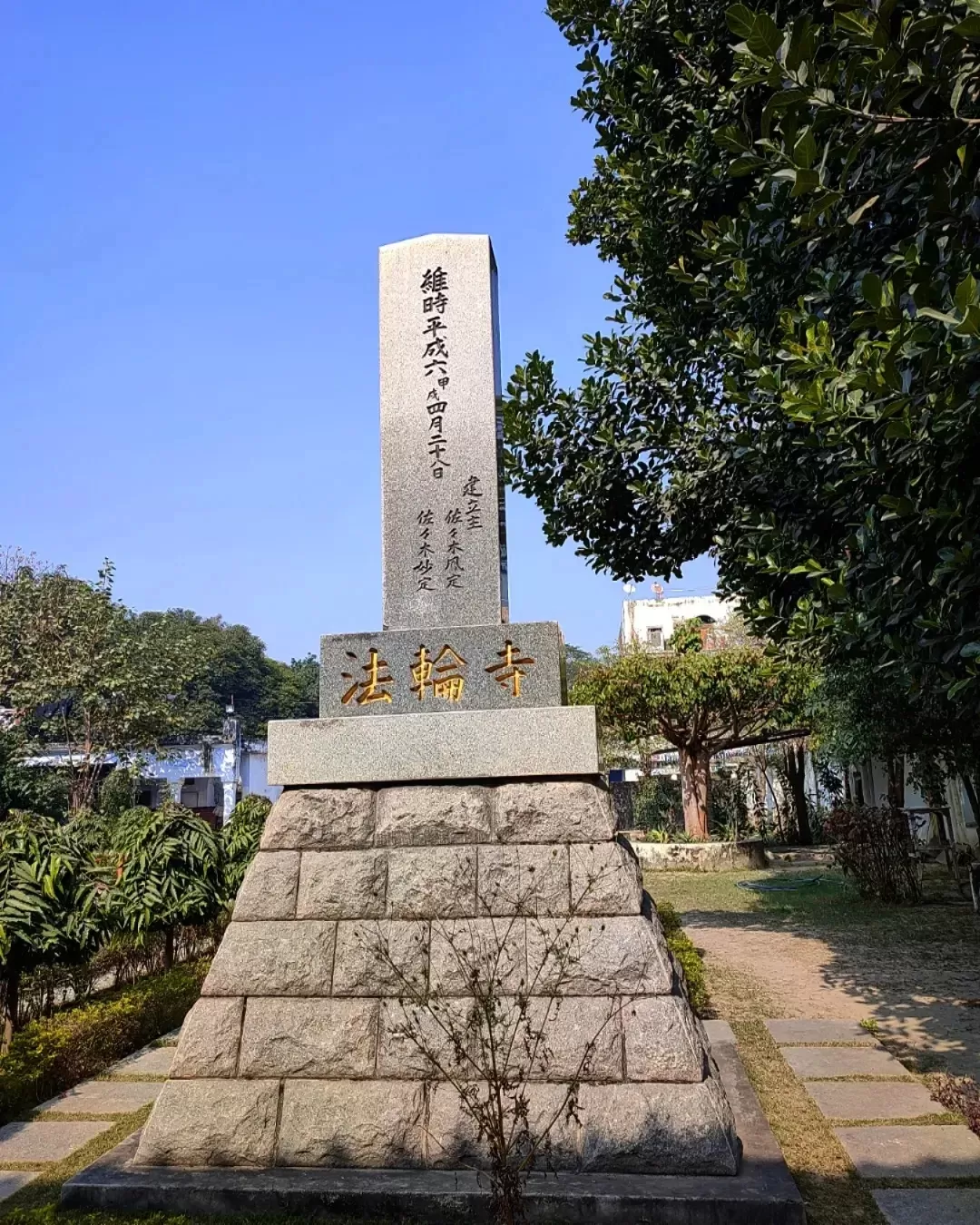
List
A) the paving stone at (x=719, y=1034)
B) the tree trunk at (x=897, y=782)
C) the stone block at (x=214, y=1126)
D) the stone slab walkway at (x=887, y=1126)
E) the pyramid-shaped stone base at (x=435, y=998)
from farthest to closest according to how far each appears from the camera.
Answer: the tree trunk at (x=897, y=782) → the paving stone at (x=719, y=1034) → the stone block at (x=214, y=1126) → the pyramid-shaped stone base at (x=435, y=998) → the stone slab walkway at (x=887, y=1126)

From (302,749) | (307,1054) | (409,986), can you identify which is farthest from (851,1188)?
(302,749)

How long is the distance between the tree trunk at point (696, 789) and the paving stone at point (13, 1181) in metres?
15.4

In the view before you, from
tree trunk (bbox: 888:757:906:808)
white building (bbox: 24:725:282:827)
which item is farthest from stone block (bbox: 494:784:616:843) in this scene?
white building (bbox: 24:725:282:827)

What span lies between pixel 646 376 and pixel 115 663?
1538 centimetres

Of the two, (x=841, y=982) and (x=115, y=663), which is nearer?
(x=841, y=982)

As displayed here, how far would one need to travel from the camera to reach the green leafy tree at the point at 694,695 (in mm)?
16656

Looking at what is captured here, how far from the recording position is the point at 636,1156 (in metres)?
3.56

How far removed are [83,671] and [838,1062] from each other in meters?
17.6

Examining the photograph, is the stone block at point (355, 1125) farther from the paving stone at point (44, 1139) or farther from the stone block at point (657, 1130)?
the paving stone at point (44, 1139)

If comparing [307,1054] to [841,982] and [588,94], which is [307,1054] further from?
[588,94]

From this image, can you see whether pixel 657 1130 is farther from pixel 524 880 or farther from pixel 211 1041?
pixel 211 1041

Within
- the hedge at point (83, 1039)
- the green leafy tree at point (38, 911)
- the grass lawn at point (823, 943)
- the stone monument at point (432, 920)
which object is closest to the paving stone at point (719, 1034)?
the grass lawn at point (823, 943)

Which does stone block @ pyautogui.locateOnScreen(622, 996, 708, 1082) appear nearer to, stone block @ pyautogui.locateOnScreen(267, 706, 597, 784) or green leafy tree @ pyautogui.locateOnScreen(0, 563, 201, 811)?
stone block @ pyautogui.locateOnScreen(267, 706, 597, 784)

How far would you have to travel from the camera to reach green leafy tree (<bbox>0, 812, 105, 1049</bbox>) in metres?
6.00
